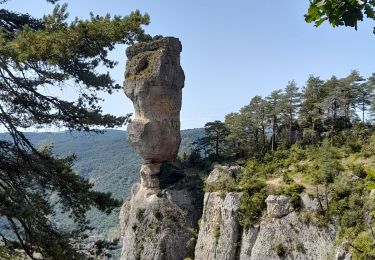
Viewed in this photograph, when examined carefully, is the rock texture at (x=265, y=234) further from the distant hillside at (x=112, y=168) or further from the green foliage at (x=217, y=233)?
the distant hillside at (x=112, y=168)

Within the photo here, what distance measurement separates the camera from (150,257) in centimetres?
3506

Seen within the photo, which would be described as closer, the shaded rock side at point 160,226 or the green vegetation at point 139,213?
the shaded rock side at point 160,226

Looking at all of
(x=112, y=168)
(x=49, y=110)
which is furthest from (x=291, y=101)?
(x=112, y=168)

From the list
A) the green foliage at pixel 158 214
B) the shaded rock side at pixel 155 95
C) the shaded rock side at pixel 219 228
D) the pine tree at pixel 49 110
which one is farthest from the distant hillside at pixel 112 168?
the pine tree at pixel 49 110

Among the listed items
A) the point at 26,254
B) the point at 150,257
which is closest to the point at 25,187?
the point at 26,254

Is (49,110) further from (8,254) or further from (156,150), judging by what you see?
(156,150)

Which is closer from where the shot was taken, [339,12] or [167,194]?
[339,12]

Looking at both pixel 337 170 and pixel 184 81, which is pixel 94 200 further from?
pixel 184 81

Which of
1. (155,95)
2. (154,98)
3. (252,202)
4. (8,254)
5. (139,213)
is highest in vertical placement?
(155,95)

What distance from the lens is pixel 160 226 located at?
117 ft

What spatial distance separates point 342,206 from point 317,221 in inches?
64.6

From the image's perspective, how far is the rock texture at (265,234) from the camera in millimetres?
22750

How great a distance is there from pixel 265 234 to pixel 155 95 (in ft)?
58.5

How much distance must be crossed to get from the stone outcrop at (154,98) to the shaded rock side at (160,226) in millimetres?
2262
